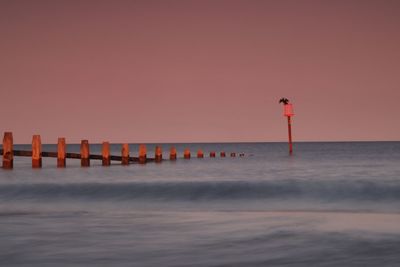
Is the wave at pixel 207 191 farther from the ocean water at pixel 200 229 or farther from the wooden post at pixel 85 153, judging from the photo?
the wooden post at pixel 85 153

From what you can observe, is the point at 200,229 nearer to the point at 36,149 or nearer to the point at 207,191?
the point at 207,191

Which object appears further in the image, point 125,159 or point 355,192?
point 125,159

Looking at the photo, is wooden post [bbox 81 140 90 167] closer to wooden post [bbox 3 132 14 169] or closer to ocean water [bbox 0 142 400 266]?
wooden post [bbox 3 132 14 169]

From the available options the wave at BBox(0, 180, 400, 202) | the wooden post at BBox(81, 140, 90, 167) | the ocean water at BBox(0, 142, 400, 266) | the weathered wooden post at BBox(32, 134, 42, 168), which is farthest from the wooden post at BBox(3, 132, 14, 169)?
the ocean water at BBox(0, 142, 400, 266)

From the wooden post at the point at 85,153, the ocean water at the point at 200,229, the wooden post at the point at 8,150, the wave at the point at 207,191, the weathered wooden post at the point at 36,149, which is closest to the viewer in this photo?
the ocean water at the point at 200,229

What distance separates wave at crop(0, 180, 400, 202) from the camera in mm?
19375

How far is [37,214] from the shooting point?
44.1 feet

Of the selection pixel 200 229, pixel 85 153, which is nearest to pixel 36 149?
pixel 85 153

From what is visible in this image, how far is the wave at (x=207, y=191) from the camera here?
63.6 feet

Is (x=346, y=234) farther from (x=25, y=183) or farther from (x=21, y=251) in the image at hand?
(x=25, y=183)

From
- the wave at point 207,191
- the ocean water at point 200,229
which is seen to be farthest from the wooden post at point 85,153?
the ocean water at point 200,229

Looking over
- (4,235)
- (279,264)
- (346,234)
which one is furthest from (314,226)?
(4,235)

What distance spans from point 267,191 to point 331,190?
1.81 meters

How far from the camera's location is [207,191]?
69.3 ft
